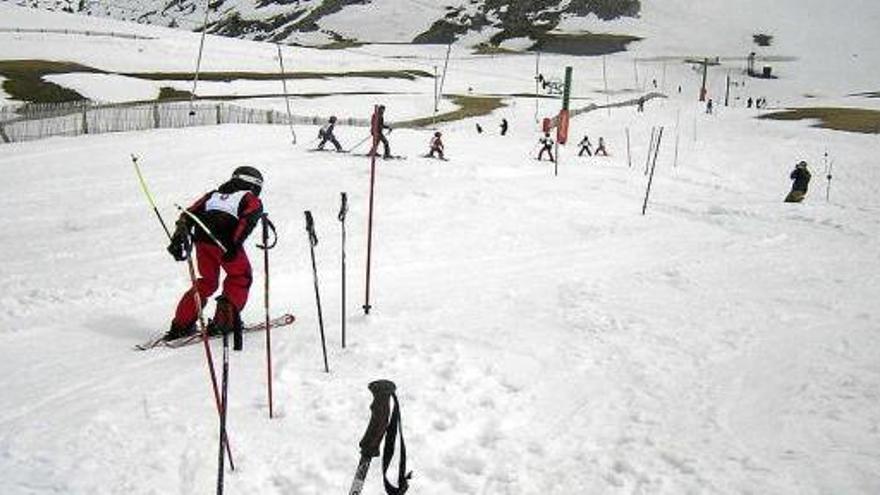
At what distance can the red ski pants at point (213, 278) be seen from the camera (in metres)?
7.70

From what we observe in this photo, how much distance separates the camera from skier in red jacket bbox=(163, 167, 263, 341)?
24.6 ft

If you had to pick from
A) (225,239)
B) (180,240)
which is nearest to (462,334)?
(225,239)

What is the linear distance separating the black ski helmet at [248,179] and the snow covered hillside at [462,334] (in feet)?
5.49

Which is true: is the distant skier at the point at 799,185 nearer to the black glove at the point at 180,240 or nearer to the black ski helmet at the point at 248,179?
the black ski helmet at the point at 248,179

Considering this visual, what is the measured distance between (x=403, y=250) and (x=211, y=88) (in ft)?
148

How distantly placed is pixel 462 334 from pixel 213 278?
285cm

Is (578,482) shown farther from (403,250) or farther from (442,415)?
(403,250)

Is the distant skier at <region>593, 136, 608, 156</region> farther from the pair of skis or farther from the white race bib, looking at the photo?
the white race bib

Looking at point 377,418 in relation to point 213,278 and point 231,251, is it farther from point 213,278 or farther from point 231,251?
point 213,278

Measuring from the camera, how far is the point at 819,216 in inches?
658

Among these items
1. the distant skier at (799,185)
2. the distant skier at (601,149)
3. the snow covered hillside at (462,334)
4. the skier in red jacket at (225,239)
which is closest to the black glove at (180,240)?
the skier in red jacket at (225,239)

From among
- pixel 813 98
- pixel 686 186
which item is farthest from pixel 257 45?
pixel 686 186

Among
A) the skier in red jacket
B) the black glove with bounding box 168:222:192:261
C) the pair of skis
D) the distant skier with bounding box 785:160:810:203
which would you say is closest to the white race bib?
the skier in red jacket

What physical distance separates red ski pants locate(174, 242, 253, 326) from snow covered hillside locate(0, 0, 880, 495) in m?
0.48
